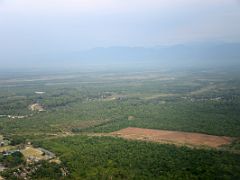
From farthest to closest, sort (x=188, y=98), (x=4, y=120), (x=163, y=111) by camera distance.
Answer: (x=188, y=98)
(x=163, y=111)
(x=4, y=120)

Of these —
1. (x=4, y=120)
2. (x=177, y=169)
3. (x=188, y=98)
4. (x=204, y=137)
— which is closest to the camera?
(x=177, y=169)

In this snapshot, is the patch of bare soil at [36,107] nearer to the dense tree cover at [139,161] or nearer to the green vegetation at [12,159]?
the dense tree cover at [139,161]

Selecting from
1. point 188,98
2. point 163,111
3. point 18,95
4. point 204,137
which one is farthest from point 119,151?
point 18,95

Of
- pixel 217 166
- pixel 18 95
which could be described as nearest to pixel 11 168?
pixel 217 166

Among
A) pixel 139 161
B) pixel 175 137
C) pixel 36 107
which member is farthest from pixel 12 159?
pixel 36 107

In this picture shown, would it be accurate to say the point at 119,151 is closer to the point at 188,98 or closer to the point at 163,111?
the point at 163,111

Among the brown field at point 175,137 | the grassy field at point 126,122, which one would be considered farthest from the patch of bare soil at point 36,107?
the brown field at point 175,137

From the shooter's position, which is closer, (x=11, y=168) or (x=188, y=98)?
(x=11, y=168)
